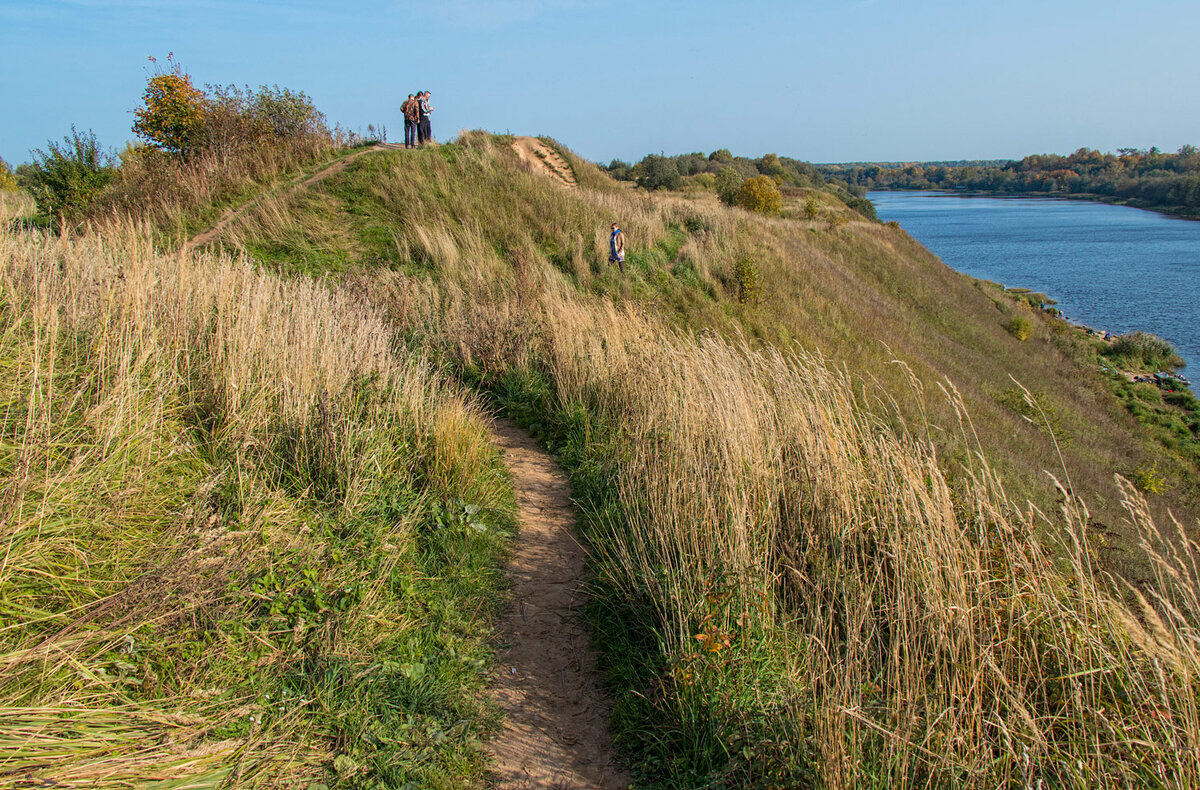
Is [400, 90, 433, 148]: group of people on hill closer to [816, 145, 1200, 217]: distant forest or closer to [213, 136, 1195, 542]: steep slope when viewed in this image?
[213, 136, 1195, 542]: steep slope

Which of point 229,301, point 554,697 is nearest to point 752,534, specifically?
point 554,697

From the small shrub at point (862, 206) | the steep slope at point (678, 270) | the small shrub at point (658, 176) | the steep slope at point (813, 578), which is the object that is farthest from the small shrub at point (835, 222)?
the small shrub at point (862, 206)

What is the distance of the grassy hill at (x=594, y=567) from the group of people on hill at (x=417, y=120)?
12.3m

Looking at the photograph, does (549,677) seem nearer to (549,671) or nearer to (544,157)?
(549,671)

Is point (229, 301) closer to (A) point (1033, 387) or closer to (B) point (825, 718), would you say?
(B) point (825, 718)

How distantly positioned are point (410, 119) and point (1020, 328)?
94.9 ft

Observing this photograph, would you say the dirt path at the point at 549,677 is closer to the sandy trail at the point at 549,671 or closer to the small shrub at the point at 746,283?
the sandy trail at the point at 549,671

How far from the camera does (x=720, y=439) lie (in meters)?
3.97

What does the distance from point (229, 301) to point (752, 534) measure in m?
4.89

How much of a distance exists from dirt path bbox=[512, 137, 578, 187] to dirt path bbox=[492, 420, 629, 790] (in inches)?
819

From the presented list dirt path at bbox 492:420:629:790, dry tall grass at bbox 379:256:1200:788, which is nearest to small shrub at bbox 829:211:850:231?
dry tall grass at bbox 379:256:1200:788

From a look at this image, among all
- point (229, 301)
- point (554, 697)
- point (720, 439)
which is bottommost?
point (554, 697)

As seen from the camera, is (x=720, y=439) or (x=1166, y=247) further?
(x=1166, y=247)

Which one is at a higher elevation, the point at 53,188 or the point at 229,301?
the point at 53,188
